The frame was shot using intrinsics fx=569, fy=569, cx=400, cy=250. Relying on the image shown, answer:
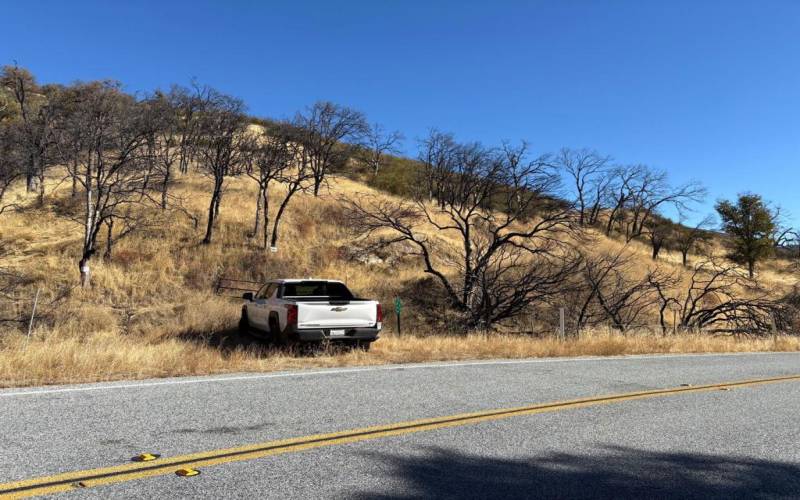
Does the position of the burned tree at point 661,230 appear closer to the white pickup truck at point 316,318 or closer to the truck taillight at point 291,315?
the white pickup truck at point 316,318

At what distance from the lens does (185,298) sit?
24.5 m

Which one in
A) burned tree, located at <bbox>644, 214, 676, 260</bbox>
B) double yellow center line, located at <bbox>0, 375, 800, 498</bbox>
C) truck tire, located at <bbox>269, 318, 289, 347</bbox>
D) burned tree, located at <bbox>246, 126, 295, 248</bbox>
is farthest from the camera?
burned tree, located at <bbox>644, 214, 676, 260</bbox>

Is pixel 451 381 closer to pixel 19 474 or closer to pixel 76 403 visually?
pixel 76 403

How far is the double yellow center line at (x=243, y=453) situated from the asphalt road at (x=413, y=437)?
3.7 inches

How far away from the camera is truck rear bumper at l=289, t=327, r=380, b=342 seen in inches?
448

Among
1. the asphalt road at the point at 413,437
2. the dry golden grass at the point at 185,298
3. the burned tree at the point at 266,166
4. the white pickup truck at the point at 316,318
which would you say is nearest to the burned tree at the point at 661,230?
the dry golden grass at the point at 185,298

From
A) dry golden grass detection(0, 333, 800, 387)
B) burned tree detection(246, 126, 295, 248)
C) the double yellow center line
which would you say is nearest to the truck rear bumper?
dry golden grass detection(0, 333, 800, 387)

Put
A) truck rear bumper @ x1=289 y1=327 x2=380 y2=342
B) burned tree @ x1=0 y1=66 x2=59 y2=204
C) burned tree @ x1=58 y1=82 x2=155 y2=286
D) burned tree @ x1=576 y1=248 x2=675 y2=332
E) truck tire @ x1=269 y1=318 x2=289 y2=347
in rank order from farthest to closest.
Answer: burned tree @ x1=0 y1=66 x2=59 y2=204, burned tree @ x1=58 y1=82 x2=155 y2=286, burned tree @ x1=576 y1=248 x2=675 y2=332, truck tire @ x1=269 y1=318 x2=289 y2=347, truck rear bumper @ x1=289 y1=327 x2=380 y2=342

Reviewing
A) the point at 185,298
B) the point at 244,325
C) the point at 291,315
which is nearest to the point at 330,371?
the point at 291,315

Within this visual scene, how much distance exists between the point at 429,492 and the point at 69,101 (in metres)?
36.4

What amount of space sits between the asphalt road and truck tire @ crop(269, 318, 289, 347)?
3.44m

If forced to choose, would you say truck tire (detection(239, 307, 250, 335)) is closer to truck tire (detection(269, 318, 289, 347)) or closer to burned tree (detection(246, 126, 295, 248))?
truck tire (detection(269, 318, 289, 347))

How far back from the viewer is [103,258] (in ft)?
90.5

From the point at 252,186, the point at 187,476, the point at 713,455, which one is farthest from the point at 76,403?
the point at 252,186
